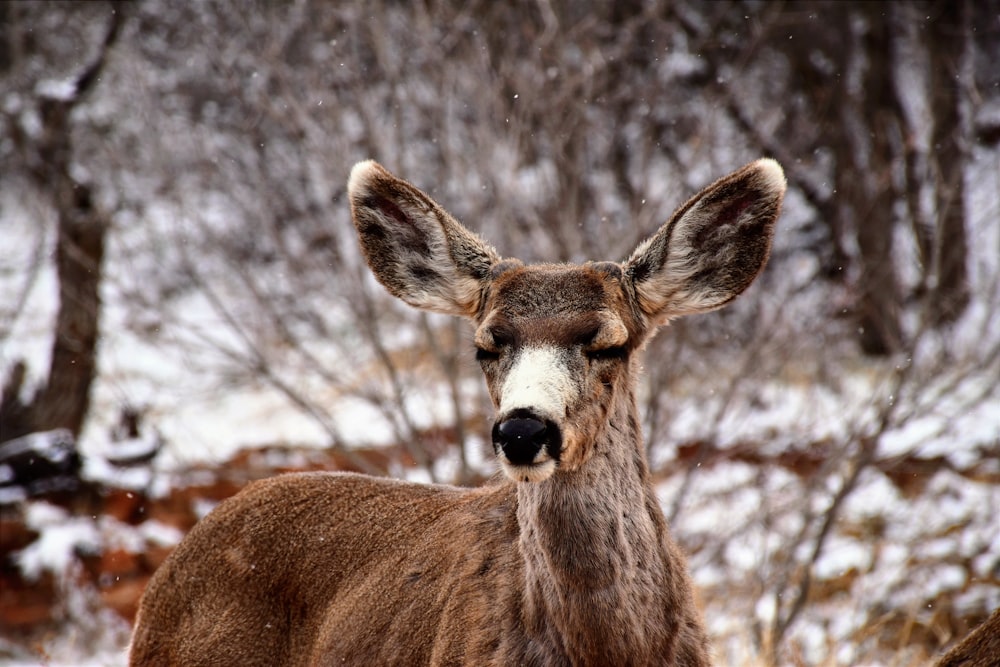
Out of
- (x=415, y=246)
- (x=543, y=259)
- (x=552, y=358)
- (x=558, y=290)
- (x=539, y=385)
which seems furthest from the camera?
(x=543, y=259)

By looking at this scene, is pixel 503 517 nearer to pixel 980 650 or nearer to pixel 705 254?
pixel 705 254

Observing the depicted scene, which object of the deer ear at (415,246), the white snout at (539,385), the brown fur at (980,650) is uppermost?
the deer ear at (415,246)

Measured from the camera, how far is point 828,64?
13602 mm

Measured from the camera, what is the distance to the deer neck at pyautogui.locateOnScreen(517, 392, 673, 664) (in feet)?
11.5

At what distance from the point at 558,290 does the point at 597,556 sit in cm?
87

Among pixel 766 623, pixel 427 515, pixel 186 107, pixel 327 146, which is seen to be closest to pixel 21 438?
pixel 186 107

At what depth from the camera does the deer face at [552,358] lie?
10.9 feet

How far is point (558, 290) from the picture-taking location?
3.82 meters

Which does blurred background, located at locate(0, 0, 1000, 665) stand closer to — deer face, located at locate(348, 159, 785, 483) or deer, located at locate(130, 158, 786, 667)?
deer, located at locate(130, 158, 786, 667)

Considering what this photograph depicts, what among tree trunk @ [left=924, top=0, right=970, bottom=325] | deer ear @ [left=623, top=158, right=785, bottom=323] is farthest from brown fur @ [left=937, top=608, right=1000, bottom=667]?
tree trunk @ [left=924, top=0, right=970, bottom=325]

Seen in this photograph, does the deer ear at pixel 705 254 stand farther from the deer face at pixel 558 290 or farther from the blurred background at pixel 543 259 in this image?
the blurred background at pixel 543 259

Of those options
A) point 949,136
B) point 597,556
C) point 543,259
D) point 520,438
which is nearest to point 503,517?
point 597,556

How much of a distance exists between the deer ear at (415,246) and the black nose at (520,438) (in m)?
1.05

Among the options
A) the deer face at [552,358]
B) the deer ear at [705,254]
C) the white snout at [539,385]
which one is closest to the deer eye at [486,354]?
the deer face at [552,358]
